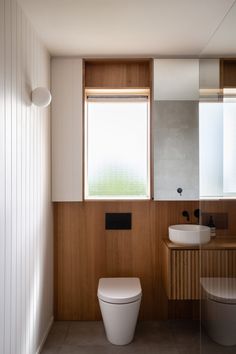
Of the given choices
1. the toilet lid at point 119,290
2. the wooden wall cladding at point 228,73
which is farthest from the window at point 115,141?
the wooden wall cladding at point 228,73

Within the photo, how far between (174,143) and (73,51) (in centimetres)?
118

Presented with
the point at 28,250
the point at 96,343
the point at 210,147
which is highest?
the point at 210,147

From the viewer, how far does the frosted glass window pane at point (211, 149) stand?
174 centimetres

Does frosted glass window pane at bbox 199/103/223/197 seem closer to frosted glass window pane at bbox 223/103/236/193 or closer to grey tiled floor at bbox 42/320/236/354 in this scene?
frosted glass window pane at bbox 223/103/236/193

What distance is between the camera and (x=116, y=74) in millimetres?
2828

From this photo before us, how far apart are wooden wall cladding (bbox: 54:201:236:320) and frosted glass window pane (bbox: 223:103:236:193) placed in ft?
3.99

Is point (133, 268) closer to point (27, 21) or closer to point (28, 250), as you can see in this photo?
point (28, 250)

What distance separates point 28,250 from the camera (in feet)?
6.71

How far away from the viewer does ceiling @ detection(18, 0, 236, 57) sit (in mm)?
1827

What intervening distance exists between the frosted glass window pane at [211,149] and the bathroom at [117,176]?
0.02 m

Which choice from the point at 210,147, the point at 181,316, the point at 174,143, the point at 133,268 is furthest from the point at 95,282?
the point at 210,147

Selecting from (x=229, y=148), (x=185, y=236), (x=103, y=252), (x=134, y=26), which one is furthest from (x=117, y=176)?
(x=229, y=148)

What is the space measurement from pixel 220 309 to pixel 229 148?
938mm

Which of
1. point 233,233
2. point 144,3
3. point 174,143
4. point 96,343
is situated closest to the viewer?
point 233,233
